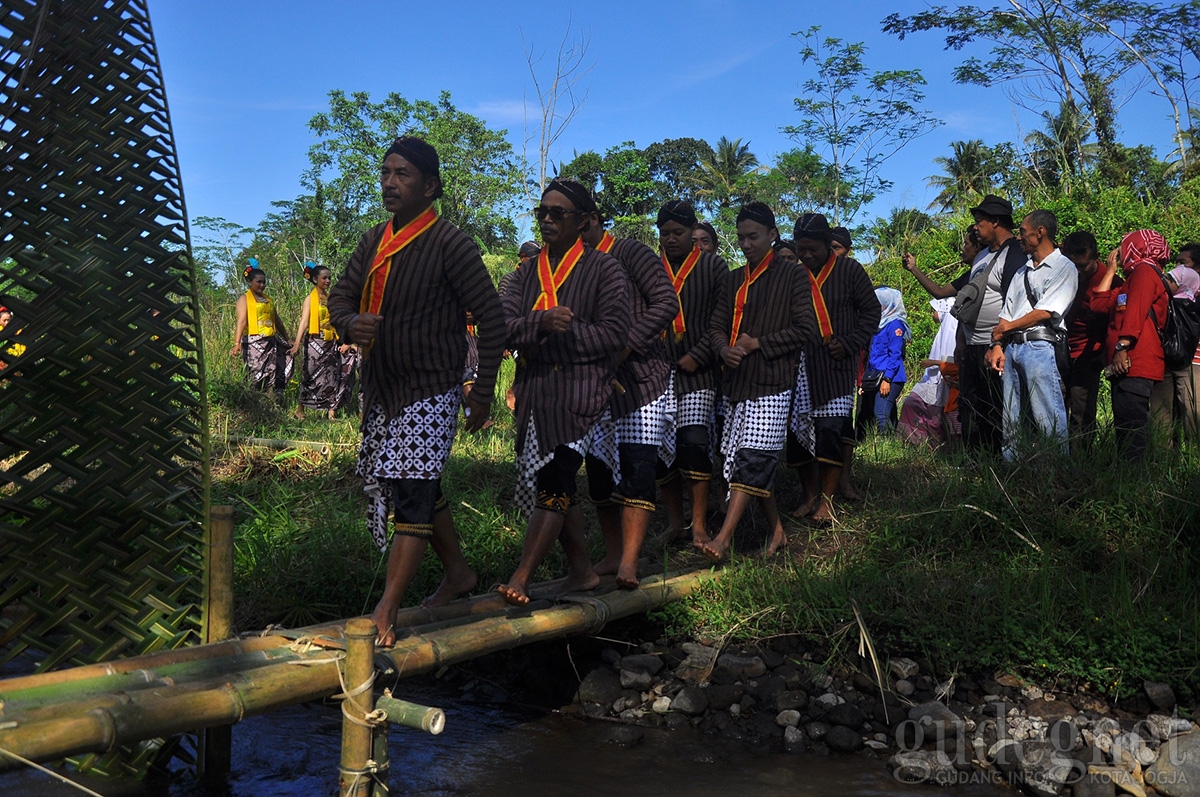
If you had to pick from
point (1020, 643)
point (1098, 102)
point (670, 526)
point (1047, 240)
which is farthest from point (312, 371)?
point (1098, 102)

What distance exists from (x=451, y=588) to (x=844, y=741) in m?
1.82

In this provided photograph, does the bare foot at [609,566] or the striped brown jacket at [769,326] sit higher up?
the striped brown jacket at [769,326]

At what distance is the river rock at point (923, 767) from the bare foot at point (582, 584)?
1488mm

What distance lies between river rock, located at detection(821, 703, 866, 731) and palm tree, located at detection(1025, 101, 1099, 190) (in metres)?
11.2

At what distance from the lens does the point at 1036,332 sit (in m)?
6.32

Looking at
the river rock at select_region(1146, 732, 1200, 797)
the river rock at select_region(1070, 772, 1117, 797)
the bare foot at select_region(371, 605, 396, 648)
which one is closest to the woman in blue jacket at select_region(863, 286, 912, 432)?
the river rock at select_region(1146, 732, 1200, 797)

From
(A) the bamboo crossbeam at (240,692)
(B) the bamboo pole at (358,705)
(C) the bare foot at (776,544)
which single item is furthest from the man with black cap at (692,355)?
(B) the bamboo pole at (358,705)

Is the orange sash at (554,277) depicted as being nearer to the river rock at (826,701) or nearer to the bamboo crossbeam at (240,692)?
the bamboo crossbeam at (240,692)

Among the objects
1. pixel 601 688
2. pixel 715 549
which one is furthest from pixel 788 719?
pixel 715 549

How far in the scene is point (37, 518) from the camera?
3.31m

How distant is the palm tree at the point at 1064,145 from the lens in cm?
1692

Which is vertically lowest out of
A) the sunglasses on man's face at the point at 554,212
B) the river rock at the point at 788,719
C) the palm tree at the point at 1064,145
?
the river rock at the point at 788,719

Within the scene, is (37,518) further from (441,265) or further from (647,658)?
(647,658)

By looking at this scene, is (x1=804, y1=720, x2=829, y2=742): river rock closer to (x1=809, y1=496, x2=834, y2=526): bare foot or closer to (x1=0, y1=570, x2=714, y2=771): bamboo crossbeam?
(x1=0, y1=570, x2=714, y2=771): bamboo crossbeam
